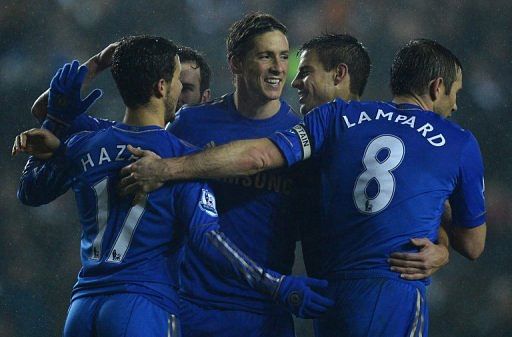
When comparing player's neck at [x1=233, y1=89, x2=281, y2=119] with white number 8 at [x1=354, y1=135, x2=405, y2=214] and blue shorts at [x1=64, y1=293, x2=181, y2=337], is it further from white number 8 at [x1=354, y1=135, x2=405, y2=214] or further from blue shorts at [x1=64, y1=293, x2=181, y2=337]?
blue shorts at [x1=64, y1=293, x2=181, y2=337]

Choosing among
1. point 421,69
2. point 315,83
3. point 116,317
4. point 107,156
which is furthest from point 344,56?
point 116,317

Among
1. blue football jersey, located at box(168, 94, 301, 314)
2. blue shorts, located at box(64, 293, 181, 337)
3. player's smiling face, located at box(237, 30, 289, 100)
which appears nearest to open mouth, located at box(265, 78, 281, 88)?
player's smiling face, located at box(237, 30, 289, 100)

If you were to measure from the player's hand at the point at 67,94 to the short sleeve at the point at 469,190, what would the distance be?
1.49 metres

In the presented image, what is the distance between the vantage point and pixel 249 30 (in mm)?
4059

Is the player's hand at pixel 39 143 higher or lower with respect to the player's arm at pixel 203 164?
higher

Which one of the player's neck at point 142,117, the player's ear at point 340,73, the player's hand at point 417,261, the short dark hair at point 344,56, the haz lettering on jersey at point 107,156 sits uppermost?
Result: the short dark hair at point 344,56

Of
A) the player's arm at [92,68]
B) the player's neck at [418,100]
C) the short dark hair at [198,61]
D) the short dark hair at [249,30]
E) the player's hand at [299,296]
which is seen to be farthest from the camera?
the short dark hair at [198,61]

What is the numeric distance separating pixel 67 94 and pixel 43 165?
30 centimetres

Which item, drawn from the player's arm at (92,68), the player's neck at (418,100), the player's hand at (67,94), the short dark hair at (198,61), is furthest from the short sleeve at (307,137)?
the short dark hair at (198,61)

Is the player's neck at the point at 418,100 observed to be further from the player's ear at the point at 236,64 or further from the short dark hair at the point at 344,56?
the player's ear at the point at 236,64

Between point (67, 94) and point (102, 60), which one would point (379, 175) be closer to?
point (67, 94)

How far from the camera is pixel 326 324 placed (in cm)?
321

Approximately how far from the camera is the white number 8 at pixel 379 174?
3.17 metres

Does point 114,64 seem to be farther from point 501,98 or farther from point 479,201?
point 501,98
